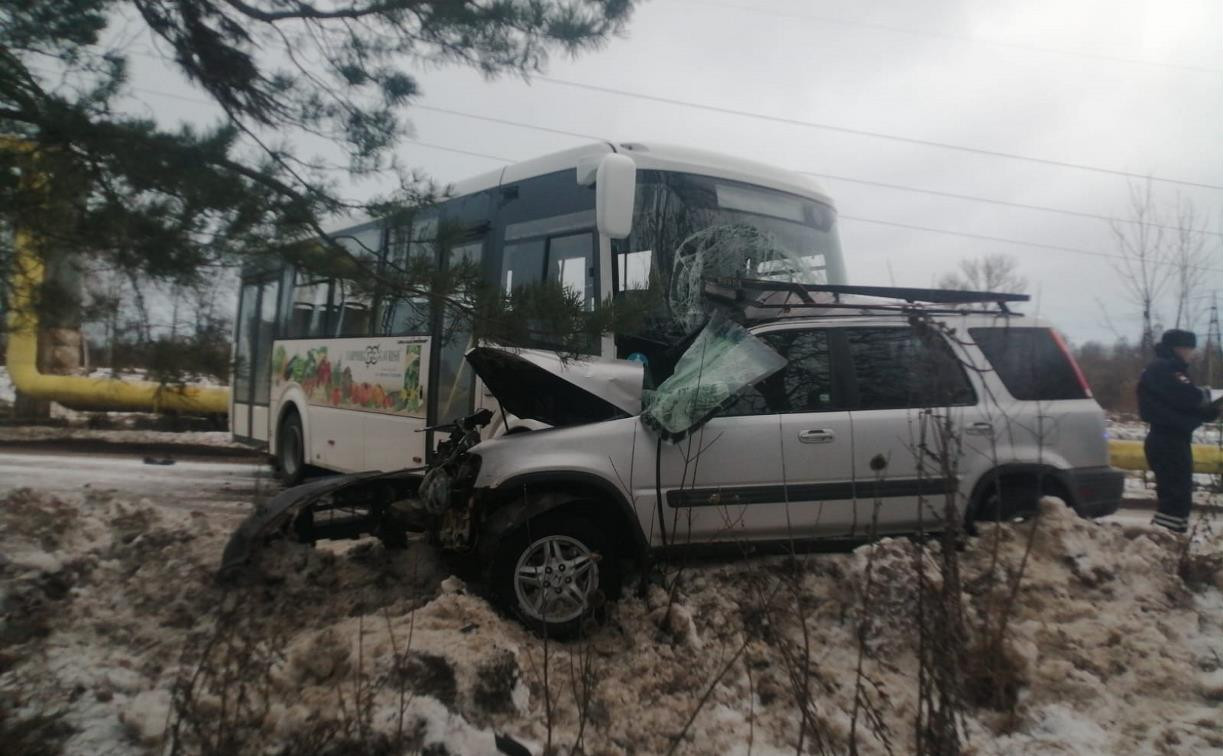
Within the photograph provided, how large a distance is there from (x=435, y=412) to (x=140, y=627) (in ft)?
9.73

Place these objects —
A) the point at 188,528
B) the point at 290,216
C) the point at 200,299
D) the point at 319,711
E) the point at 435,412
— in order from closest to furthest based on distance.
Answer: the point at 319,711, the point at 200,299, the point at 290,216, the point at 188,528, the point at 435,412

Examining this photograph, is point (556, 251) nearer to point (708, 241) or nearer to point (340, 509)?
point (708, 241)

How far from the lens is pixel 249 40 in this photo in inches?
171

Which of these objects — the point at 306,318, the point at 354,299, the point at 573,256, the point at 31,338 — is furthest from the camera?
the point at 306,318

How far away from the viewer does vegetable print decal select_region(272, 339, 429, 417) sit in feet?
22.1

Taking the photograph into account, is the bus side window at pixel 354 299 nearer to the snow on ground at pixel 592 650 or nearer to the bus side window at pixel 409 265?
the bus side window at pixel 409 265

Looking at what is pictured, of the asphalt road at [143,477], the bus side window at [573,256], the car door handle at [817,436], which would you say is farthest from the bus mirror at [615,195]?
the asphalt road at [143,477]

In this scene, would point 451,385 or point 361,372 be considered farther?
point 361,372

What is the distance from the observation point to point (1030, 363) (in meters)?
5.09

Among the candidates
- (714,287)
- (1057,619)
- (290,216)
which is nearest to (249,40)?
(290,216)

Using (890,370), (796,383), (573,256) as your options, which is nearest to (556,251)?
(573,256)

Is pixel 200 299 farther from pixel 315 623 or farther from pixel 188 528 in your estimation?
pixel 188 528

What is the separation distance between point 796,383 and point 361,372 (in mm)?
4643

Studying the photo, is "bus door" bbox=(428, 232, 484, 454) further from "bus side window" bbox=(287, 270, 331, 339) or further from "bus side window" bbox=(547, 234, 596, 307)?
"bus side window" bbox=(287, 270, 331, 339)
